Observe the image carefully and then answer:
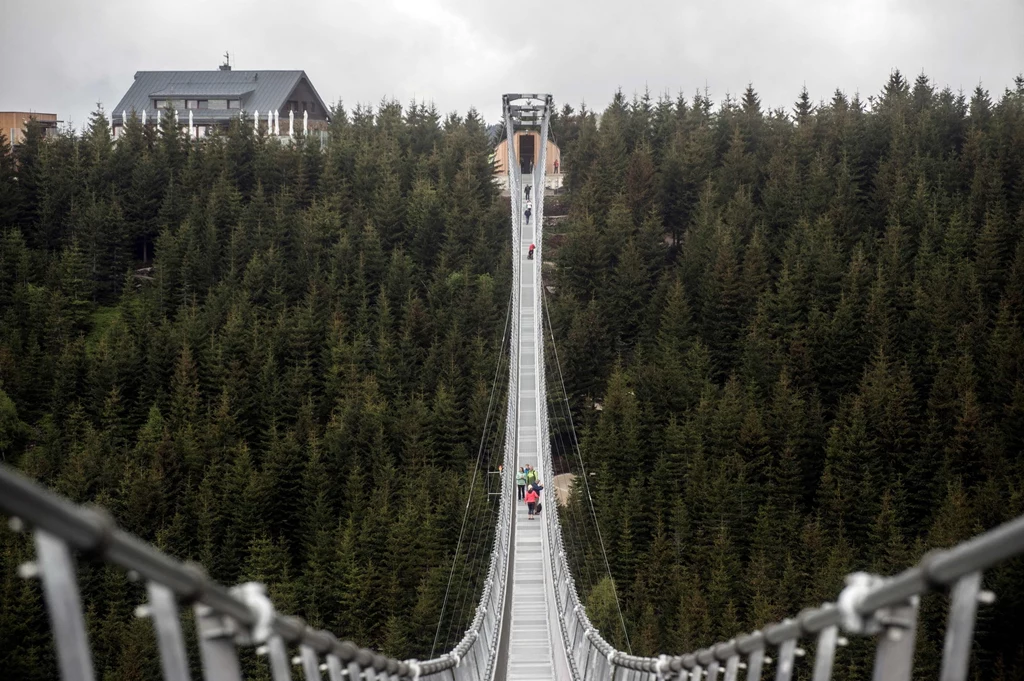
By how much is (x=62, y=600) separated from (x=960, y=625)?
1465 millimetres

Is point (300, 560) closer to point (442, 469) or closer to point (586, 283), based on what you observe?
point (442, 469)

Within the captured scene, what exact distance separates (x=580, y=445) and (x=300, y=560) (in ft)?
35.6

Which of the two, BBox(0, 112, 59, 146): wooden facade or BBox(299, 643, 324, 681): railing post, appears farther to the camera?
BBox(0, 112, 59, 146): wooden facade

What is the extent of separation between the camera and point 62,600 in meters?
1.87

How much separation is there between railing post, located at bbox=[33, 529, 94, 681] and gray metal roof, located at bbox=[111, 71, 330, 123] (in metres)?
83.1

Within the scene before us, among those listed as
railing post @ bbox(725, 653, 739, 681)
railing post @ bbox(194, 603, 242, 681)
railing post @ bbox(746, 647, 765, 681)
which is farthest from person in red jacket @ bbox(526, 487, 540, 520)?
railing post @ bbox(194, 603, 242, 681)

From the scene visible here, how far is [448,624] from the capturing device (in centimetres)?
3719

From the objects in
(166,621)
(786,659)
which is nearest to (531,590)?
(786,659)

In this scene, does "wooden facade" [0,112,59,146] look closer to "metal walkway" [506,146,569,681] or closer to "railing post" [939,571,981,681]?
"metal walkway" [506,146,569,681]

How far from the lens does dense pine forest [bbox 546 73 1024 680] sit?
39312 millimetres

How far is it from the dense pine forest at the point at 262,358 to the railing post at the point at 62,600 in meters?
33.9

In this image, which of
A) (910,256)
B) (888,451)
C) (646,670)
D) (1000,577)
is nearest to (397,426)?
(888,451)

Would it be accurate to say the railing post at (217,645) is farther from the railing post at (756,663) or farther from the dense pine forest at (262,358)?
the dense pine forest at (262,358)

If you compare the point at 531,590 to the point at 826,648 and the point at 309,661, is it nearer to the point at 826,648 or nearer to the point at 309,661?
the point at 309,661
